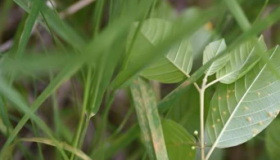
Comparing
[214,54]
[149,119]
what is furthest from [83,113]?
[214,54]

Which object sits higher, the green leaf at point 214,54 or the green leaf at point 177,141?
the green leaf at point 214,54

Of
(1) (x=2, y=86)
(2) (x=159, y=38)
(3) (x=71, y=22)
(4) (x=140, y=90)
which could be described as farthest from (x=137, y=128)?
(3) (x=71, y=22)

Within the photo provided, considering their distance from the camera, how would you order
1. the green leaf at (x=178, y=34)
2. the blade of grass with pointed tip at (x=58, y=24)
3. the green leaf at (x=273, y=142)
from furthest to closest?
the green leaf at (x=273, y=142) < the blade of grass with pointed tip at (x=58, y=24) < the green leaf at (x=178, y=34)

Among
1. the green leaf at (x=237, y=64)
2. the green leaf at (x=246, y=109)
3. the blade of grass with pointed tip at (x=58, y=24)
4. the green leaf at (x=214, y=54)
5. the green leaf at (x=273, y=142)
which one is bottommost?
the green leaf at (x=273, y=142)

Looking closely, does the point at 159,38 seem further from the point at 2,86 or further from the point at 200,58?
the point at 200,58

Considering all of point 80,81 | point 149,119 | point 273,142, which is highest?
point 80,81

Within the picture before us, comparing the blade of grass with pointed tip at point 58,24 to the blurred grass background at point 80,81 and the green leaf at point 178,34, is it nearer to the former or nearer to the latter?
the blurred grass background at point 80,81

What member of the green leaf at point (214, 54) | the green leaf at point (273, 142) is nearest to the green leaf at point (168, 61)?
the green leaf at point (214, 54)

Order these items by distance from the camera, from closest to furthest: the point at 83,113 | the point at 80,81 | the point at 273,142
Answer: the point at 83,113, the point at 273,142, the point at 80,81

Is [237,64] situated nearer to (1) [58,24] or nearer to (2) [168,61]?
(2) [168,61]
